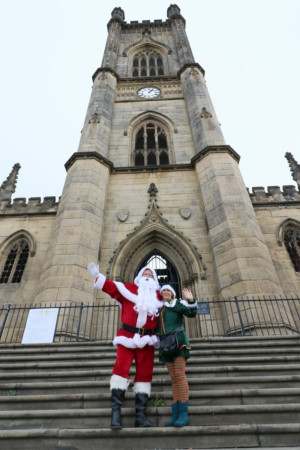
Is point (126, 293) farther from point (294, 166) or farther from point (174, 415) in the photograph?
point (294, 166)

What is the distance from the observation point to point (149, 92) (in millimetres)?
18031

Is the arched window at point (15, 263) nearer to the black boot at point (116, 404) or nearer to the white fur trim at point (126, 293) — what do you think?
the white fur trim at point (126, 293)

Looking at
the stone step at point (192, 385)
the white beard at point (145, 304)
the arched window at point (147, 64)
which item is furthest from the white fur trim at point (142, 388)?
the arched window at point (147, 64)

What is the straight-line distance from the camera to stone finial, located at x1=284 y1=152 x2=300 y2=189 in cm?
1468

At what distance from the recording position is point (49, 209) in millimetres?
13258

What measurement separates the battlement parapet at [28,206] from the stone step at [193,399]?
385 inches

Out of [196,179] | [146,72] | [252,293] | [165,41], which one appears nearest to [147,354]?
[252,293]

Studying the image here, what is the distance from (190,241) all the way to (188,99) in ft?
32.3

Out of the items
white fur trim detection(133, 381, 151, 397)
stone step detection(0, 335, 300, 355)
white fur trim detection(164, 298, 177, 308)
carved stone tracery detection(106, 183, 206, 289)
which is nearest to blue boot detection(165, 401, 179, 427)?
white fur trim detection(133, 381, 151, 397)

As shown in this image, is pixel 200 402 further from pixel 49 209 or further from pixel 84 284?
pixel 49 209

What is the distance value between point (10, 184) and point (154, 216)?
9372 mm

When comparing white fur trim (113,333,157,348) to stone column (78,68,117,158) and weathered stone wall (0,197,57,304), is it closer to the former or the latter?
weathered stone wall (0,197,57,304)

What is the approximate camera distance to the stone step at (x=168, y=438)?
3184 mm

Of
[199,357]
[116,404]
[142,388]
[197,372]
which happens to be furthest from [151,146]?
[116,404]
